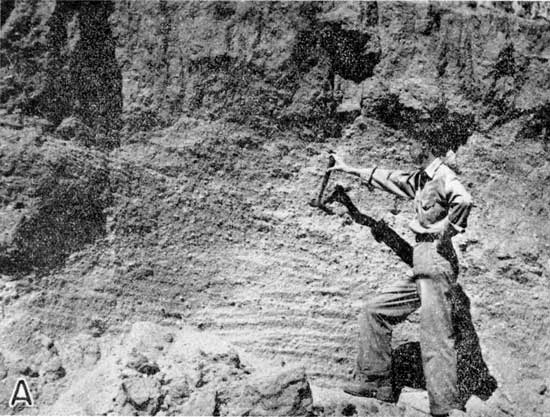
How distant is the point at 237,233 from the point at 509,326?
6.12 ft

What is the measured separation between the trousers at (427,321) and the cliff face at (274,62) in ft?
3.71

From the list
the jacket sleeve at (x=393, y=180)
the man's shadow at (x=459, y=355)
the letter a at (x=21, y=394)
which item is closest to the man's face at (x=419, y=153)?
the jacket sleeve at (x=393, y=180)

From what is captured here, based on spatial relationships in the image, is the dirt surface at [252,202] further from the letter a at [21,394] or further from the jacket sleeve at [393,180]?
the jacket sleeve at [393,180]

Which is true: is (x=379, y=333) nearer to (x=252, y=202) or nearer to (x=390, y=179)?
(x=390, y=179)

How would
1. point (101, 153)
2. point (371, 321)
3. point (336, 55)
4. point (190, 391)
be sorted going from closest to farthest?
point (190, 391), point (371, 321), point (101, 153), point (336, 55)

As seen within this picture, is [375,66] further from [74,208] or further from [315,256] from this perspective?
[74,208]

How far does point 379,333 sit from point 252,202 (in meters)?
1.19

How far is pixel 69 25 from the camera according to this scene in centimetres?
410

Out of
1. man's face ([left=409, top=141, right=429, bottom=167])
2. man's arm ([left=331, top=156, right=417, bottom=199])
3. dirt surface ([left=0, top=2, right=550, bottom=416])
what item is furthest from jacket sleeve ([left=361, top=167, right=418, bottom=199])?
dirt surface ([left=0, top=2, right=550, bottom=416])

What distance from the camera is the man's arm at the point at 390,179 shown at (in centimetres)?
412

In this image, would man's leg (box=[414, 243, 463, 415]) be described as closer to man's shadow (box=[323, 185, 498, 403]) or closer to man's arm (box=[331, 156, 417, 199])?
man's shadow (box=[323, 185, 498, 403])

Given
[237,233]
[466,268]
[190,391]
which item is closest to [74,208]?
[237,233]

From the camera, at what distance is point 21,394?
11.5 ft

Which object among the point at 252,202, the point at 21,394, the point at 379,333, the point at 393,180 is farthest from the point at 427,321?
the point at 21,394
